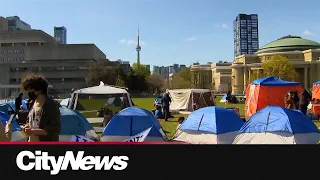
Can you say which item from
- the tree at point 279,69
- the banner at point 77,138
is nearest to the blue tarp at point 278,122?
the banner at point 77,138

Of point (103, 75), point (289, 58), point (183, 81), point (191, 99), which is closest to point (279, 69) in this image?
point (289, 58)

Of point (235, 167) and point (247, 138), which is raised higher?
point (235, 167)

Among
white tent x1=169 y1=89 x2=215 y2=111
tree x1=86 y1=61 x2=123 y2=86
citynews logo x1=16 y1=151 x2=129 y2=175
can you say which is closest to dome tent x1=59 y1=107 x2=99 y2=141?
citynews logo x1=16 y1=151 x2=129 y2=175

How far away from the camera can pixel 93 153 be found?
379 cm

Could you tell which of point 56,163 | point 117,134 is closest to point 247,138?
point 117,134

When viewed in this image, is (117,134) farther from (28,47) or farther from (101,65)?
(28,47)

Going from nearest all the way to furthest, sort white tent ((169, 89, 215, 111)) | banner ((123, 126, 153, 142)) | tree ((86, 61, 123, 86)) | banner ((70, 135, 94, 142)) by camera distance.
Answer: banner ((70, 135, 94, 142))
banner ((123, 126, 153, 142))
white tent ((169, 89, 215, 111))
tree ((86, 61, 123, 86))

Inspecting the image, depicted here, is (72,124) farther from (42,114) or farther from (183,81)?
(183,81)

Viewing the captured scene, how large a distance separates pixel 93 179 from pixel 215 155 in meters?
1.27

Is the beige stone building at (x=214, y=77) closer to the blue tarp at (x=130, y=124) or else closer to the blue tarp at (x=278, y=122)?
the blue tarp at (x=130, y=124)

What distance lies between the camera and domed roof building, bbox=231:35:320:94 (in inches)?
4417

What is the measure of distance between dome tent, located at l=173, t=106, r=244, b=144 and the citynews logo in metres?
8.23

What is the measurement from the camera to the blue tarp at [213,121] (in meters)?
12.1

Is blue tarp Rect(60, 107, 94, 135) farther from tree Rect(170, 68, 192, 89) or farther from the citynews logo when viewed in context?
tree Rect(170, 68, 192, 89)
